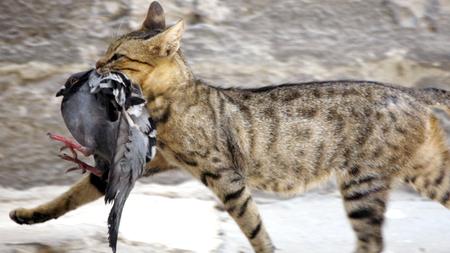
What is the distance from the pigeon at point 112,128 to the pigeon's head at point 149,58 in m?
0.56

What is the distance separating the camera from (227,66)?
23.4 ft

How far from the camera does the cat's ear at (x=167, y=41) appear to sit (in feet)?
17.3

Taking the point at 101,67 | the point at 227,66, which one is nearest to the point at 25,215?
the point at 101,67

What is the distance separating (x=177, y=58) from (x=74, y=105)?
1.01 metres

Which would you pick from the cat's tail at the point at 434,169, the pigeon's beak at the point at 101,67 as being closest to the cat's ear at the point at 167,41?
the pigeon's beak at the point at 101,67

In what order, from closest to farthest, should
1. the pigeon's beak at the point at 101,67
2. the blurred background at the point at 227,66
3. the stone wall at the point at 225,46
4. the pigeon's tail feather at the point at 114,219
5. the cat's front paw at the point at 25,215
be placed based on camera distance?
the pigeon's tail feather at the point at 114,219, the pigeon's beak at the point at 101,67, the cat's front paw at the point at 25,215, the blurred background at the point at 227,66, the stone wall at the point at 225,46

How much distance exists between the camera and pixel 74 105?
4664 mm

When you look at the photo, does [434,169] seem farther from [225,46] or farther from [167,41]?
[225,46]

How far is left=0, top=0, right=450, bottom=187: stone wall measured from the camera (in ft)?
22.6

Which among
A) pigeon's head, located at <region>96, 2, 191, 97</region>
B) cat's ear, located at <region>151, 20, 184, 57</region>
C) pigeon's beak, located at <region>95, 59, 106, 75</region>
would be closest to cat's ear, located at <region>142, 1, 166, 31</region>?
pigeon's head, located at <region>96, 2, 191, 97</region>

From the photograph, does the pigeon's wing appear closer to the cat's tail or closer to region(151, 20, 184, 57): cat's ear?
region(151, 20, 184, 57): cat's ear

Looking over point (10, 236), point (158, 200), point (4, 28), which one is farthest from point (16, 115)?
point (10, 236)

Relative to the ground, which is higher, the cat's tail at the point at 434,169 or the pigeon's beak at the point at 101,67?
the pigeon's beak at the point at 101,67

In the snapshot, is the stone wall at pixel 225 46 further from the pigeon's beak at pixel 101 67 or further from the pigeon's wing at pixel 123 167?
the pigeon's wing at pixel 123 167
